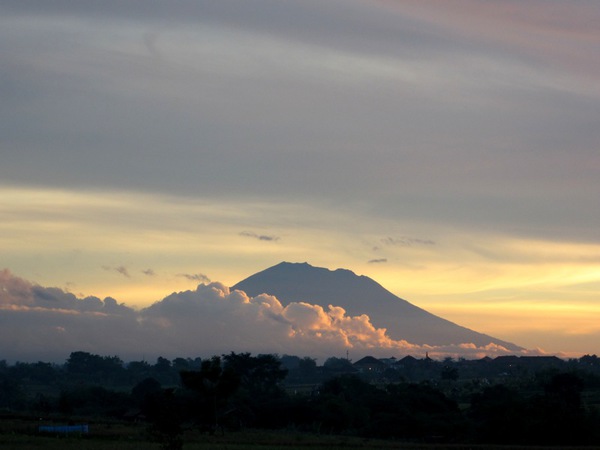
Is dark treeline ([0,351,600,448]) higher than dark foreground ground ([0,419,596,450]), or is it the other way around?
dark treeline ([0,351,600,448])

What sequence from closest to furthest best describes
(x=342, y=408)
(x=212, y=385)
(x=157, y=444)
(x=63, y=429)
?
(x=157, y=444) < (x=63, y=429) < (x=212, y=385) < (x=342, y=408)

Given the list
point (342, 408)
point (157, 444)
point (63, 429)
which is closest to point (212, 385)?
point (63, 429)

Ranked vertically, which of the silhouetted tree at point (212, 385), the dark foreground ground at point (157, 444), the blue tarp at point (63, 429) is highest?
the silhouetted tree at point (212, 385)

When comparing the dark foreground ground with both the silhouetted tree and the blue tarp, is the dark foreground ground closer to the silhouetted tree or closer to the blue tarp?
the blue tarp

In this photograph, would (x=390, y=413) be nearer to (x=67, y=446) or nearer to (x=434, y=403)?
(x=434, y=403)

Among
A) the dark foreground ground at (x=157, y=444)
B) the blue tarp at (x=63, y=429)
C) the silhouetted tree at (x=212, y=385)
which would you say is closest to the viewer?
the dark foreground ground at (x=157, y=444)

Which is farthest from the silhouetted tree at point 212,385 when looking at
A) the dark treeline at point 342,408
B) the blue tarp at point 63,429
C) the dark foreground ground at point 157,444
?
the blue tarp at point 63,429

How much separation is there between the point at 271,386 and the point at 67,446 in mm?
75284

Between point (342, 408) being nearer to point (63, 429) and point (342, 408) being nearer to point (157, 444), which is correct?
point (63, 429)

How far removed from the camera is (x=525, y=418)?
7175 cm

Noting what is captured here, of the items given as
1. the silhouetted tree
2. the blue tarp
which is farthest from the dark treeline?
the blue tarp

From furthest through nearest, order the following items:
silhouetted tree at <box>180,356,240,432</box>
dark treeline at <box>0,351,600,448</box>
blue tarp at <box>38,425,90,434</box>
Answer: silhouetted tree at <box>180,356,240,432</box>, dark treeline at <box>0,351,600,448</box>, blue tarp at <box>38,425,90,434</box>

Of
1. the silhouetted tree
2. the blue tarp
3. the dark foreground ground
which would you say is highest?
the silhouetted tree

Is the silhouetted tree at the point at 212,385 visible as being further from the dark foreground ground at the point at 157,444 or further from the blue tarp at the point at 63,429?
the blue tarp at the point at 63,429
